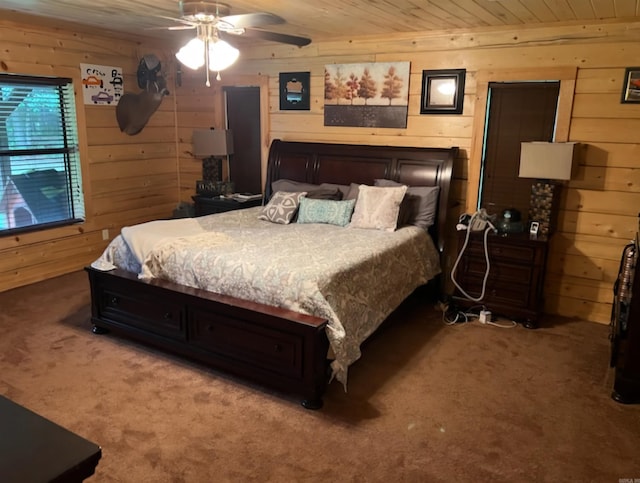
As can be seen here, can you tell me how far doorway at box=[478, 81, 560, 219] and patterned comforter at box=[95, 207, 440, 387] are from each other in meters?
0.79

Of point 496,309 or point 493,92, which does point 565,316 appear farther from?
point 493,92

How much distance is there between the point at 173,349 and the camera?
328 centimetres

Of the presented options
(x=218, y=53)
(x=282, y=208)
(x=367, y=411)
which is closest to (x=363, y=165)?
(x=282, y=208)

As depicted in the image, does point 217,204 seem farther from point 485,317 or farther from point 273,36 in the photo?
point 485,317

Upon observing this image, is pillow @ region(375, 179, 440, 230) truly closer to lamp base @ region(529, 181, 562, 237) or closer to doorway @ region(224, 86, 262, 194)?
lamp base @ region(529, 181, 562, 237)

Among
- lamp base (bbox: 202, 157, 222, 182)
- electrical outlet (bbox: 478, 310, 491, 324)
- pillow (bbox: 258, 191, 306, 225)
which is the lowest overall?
electrical outlet (bbox: 478, 310, 491, 324)

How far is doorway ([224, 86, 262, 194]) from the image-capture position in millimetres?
5418

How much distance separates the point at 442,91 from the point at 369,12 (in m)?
1.06

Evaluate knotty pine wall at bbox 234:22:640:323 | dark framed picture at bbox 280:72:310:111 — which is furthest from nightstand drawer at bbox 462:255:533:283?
dark framed picture at bbox 280:72:310:111

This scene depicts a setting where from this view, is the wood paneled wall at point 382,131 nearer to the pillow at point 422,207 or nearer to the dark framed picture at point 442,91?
the dark framed picture at point 442,91

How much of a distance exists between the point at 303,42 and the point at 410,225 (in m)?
1.65

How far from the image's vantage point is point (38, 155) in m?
4.66

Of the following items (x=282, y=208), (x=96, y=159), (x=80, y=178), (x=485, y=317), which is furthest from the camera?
(x=96, y=159)

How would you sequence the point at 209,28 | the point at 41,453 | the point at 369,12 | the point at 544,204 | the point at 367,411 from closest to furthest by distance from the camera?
the point at 41,453 → the point at 367,411 → the point at 209,28 → the point at 369,12 → the point at 544,204
